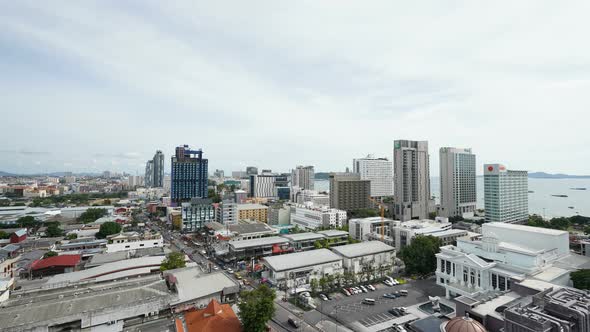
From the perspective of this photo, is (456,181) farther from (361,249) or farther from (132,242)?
(132,242)

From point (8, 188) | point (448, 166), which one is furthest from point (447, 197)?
point (8, 188)

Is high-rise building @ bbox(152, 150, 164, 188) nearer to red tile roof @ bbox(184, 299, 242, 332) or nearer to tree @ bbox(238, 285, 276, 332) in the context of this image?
red tile roof @ bbox(184, 299, 242, 332)

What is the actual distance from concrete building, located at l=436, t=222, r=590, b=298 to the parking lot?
1895 millimetres

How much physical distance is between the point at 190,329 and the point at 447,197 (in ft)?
203

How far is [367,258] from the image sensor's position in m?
31.0

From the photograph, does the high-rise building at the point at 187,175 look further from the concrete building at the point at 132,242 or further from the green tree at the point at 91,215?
the concrete building at the point at 132,242

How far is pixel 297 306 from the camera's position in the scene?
70.7ft

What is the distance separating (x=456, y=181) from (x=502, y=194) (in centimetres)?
1298

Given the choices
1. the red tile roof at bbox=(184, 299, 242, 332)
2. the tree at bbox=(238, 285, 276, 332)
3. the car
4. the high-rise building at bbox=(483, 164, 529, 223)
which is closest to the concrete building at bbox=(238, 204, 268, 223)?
the car

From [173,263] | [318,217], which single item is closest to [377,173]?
[318,217]

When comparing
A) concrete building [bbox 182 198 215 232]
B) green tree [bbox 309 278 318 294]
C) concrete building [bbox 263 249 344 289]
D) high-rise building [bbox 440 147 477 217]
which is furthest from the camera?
high-rise building [bbox 440 147 477 217]

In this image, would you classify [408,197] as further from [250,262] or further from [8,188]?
[8,188]

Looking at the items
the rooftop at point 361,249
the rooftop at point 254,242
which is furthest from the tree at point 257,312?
the rooftop at point 254,242

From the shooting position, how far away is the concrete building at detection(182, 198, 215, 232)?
51062 mm
